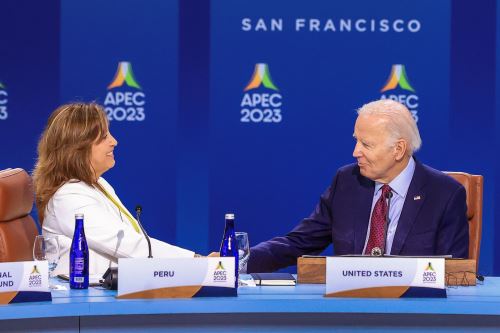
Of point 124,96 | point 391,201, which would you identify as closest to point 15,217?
point 391,201

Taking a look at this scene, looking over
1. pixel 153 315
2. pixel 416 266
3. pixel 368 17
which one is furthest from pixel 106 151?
pixel 368 17

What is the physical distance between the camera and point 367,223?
3379 mm

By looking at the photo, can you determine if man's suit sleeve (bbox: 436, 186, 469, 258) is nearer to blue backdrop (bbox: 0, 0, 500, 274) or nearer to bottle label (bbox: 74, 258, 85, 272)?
bottle label (bbox: 74, 258, 85, 272)

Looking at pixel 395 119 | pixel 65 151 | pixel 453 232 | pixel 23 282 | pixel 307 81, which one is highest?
pixel 307 81

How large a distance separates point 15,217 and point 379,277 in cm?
142

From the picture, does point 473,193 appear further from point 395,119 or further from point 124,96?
point 124,96

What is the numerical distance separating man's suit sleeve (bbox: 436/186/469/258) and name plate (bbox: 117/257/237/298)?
1033 millimetres

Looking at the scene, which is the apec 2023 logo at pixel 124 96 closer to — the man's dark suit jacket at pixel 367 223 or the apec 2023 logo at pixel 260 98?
the apec 2023 logo at pixel 260 98

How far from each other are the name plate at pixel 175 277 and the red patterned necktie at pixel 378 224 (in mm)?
897

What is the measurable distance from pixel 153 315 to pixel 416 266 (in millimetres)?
726

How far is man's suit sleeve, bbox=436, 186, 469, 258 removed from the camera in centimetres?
325

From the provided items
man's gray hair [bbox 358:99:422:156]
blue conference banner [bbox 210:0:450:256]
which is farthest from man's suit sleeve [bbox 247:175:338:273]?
blue conference banner [bbox 210:0:450:256]

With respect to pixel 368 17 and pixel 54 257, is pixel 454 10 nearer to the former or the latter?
pixel 368 17

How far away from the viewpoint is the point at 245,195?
17.8ft
